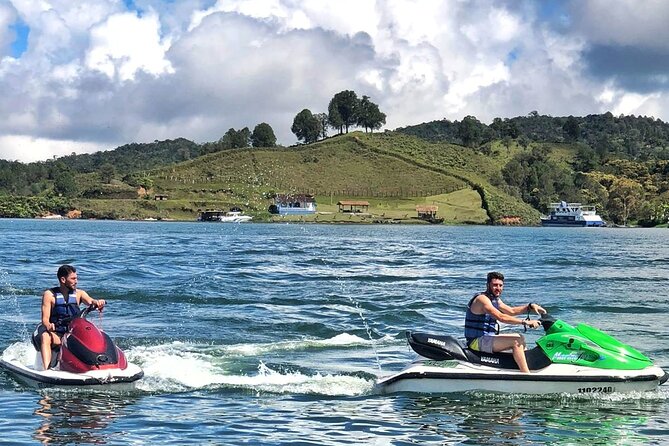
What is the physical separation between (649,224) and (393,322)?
173626 millimetres

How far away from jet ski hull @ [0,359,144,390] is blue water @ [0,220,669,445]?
21 centimetres

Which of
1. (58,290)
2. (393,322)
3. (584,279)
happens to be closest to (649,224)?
(584,279)

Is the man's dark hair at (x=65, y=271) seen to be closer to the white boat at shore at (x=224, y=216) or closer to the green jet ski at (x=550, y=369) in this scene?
the green jet ski at (x=550, y=369)

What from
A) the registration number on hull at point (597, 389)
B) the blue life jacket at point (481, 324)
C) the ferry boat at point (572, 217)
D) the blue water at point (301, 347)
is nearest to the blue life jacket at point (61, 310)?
the blue water at point (301, 347)

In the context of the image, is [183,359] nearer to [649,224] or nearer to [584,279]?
[584,279]

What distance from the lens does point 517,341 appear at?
1530 centimetres

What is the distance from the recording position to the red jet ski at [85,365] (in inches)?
601

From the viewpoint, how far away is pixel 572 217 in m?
180

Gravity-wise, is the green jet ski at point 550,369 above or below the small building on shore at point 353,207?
below

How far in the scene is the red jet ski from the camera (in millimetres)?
15258

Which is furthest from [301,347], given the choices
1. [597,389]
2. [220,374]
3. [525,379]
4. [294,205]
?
[294,205]

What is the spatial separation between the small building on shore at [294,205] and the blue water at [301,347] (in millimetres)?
119276

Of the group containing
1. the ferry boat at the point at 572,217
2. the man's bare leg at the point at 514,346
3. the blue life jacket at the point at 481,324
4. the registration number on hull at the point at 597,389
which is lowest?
the registration number on hull at the point at 597,389

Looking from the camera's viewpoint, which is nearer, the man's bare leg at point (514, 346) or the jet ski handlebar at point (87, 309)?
the man's bare leg at point (514, 346)
